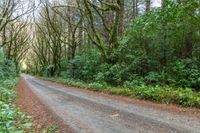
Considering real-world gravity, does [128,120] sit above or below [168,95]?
below

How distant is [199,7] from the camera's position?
11938 mm

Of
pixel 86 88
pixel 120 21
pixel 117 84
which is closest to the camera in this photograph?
pixel 117 84

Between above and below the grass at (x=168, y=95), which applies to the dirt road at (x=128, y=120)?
below

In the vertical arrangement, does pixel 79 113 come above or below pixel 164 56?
below

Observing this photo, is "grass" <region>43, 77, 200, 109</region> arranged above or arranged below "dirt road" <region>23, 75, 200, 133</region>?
above

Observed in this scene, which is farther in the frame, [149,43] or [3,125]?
[149,43]

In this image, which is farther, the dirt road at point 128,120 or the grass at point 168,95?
the grass at point 168,95

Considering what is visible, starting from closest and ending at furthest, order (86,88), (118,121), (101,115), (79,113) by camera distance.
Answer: (118,121) → (101,115) → (79,113) → (86,88)

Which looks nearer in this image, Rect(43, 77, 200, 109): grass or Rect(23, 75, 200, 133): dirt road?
Rect(23, 75, 200, 133): dirt road

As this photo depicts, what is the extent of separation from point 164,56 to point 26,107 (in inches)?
306

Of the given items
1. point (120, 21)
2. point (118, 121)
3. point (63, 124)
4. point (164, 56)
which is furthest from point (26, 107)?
point (120, 21)

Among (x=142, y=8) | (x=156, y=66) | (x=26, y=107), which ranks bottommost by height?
(x=26, y=107)

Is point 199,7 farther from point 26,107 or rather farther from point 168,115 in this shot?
point 26,107

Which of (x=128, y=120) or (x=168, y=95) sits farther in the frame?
(x=168, y=95)
